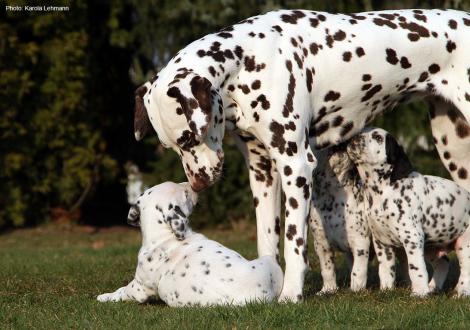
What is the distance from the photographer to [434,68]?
7.83 metres

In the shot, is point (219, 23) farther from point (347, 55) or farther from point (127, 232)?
point (347, 55)

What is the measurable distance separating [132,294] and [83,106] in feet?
25.3

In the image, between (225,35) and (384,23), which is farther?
(384,23)

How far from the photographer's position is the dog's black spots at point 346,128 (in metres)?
7.85

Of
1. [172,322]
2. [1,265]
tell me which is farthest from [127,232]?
Result: [172,322]

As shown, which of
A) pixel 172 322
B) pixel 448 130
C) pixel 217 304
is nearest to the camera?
pixel 172 322

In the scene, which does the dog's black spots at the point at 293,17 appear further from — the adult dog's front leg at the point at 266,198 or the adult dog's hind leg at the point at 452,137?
the adult dog's hind leg at the point at 452,137

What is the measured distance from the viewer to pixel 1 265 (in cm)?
1034

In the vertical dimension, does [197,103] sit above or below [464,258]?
above

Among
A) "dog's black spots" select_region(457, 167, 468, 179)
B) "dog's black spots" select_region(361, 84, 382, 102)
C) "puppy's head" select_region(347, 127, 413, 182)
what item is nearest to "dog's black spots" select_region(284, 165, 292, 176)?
"puppy's head" select_region(347, 127, 413, 182)

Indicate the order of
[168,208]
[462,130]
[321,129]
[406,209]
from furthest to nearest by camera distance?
[462,130]
[321,129]
[406,209]
[168,208]

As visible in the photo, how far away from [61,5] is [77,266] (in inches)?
214

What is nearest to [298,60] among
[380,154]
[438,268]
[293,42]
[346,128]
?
[293,42]

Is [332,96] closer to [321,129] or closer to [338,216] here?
[321,129]
